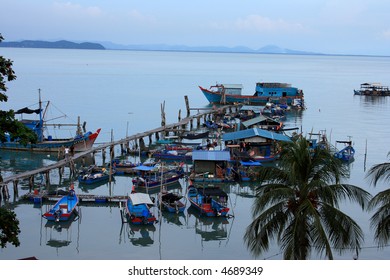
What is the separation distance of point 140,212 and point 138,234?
1151 mm

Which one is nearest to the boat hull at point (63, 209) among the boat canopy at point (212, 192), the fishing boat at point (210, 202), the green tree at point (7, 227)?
the fishing boat at point (210, 202)

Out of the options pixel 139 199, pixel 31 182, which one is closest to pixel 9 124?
pixel 139 199

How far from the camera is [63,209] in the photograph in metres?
25.7

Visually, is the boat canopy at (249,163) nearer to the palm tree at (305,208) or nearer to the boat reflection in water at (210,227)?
the boat reflection in water at (210,227)

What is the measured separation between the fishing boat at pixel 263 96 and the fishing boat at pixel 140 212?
47930 mm

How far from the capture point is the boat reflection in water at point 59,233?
23344 mm

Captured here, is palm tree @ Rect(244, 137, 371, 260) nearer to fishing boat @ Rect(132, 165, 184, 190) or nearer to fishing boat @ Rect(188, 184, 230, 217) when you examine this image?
fishing boat @ Rect(188, 184, 230, 217)

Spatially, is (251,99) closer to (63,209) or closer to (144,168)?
(144,168)

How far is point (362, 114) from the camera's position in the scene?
230 feet

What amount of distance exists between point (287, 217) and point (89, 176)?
69.0 ft

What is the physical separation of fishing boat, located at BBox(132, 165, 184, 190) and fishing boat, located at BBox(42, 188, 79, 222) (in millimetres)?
4742
